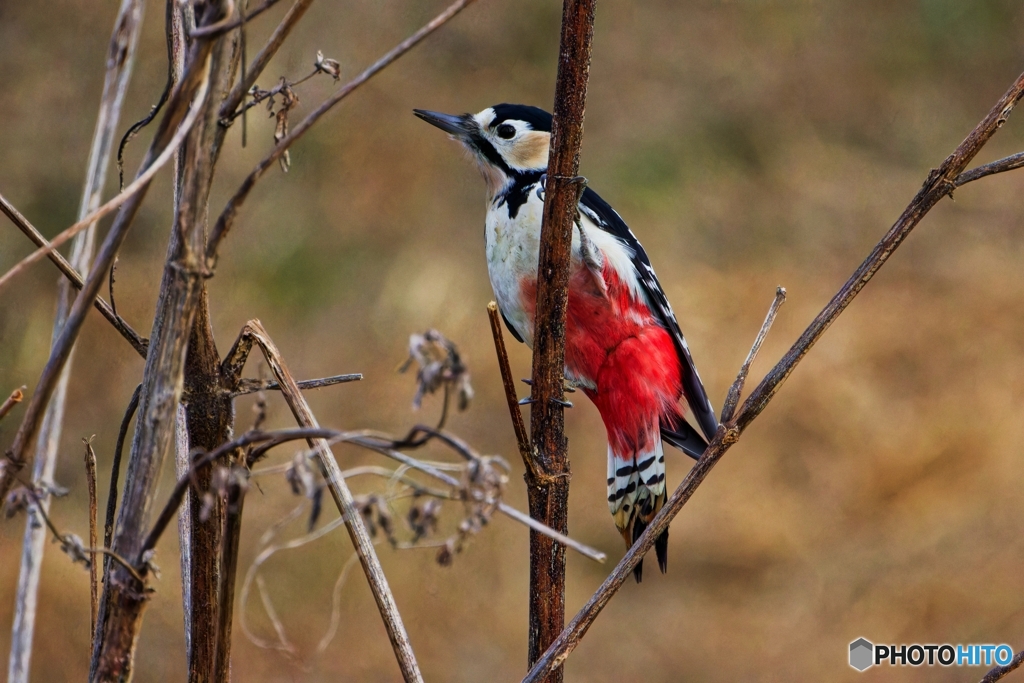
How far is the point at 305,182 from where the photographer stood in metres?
4.43

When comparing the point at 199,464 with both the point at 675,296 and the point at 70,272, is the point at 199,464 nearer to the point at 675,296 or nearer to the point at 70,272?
the point at 70,272

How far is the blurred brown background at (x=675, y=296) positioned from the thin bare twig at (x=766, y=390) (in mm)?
2962

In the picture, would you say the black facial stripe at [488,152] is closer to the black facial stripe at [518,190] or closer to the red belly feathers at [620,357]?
the black facial stripe at [518,190]

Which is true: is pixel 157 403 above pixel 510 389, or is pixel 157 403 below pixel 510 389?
below

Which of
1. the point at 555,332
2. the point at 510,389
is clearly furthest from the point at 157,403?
the point at 555,332

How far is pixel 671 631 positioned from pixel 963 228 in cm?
262

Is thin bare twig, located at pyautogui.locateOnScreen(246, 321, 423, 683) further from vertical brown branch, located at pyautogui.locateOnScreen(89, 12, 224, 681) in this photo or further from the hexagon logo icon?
the hexagon logo icon

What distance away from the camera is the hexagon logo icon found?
4.13 m

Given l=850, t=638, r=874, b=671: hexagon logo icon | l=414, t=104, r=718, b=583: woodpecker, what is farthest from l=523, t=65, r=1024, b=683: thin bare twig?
l=850, t=638, r=874, b=671: hexagon logo icon

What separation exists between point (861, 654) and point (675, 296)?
6.08 ft

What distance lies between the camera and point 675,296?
15.1 feet

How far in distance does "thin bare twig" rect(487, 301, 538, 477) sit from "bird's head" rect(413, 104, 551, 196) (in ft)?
4.91

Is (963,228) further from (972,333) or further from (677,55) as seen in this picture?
(677,55)

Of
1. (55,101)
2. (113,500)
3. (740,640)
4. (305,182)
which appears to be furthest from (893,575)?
(55,101)
